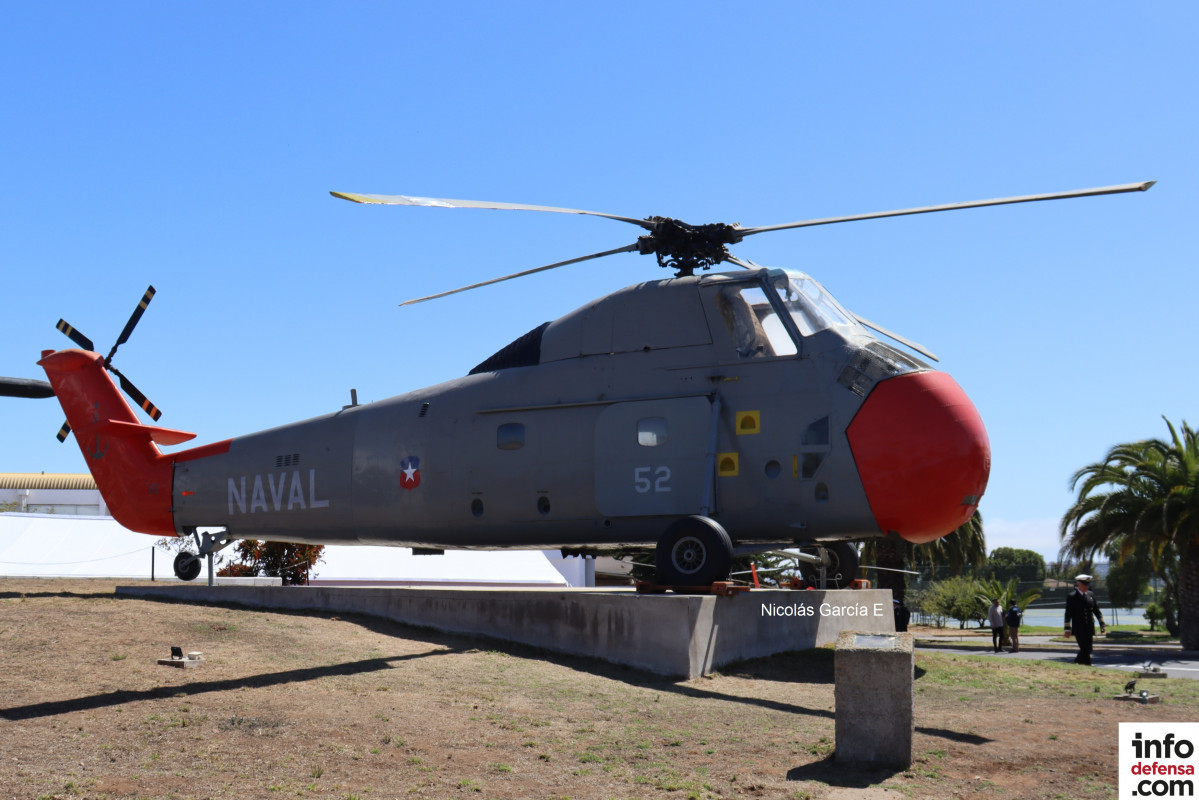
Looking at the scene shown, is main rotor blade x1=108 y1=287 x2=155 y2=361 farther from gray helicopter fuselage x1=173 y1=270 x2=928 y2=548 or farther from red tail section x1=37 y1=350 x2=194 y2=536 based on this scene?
gray helicopter fuselage x1=173 y1=270 x2=928 y2=548

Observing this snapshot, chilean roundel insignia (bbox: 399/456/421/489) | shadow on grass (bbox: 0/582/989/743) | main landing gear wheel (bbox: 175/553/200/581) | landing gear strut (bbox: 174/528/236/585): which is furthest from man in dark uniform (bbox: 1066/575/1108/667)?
main landing gear wheel (bbox: 175/553/200/581)

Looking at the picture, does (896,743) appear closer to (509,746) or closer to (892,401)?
(509,746)

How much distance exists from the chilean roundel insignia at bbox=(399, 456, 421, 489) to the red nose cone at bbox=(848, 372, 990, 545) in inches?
265

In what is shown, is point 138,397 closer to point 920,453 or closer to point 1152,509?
point 920,453

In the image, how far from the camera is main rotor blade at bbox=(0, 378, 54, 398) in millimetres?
14524

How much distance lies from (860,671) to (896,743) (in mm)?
636

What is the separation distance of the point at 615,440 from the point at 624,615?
8.35ft

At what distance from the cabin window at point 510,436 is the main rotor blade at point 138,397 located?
7.72 m

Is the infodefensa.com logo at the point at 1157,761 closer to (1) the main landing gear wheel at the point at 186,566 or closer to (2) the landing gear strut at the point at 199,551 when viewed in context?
(2) the landing gear strut at the point at 199,551

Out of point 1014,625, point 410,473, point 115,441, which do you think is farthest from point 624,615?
point 1014,625

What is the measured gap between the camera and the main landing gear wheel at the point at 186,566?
19125 mm

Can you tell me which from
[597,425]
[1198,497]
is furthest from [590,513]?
[1198,497]

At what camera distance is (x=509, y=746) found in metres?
8.76

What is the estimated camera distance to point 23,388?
14984mm
